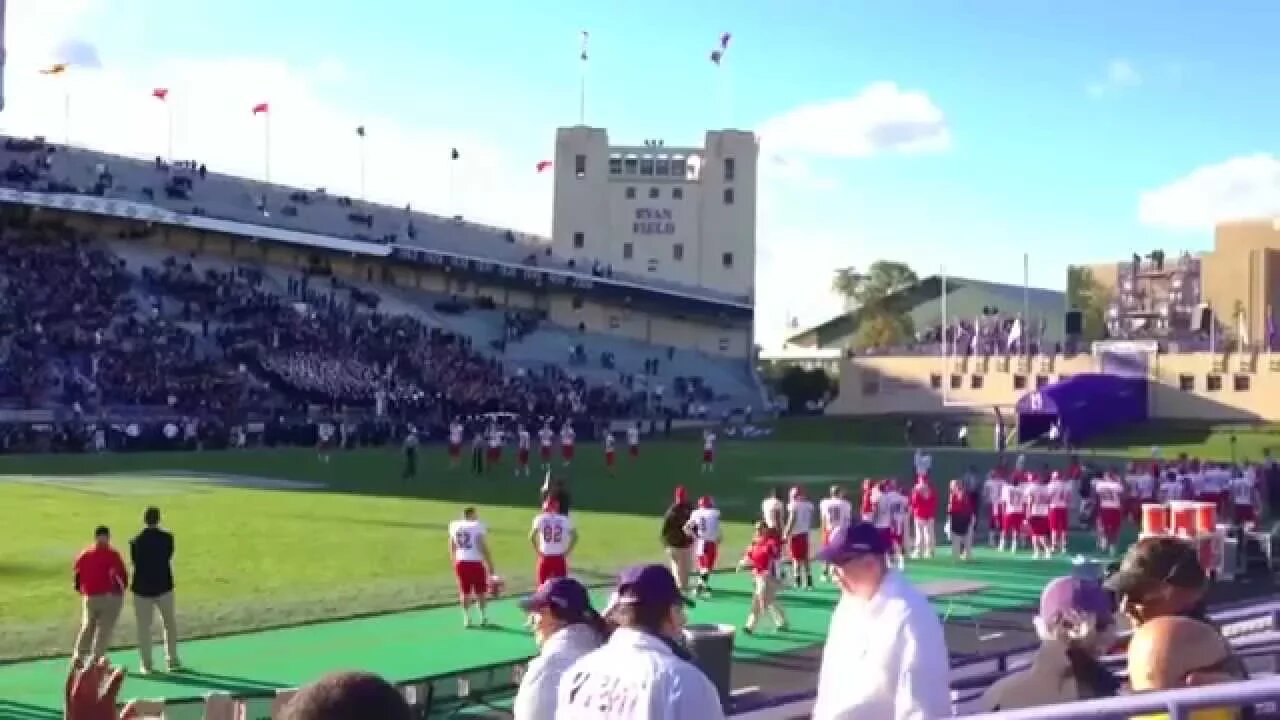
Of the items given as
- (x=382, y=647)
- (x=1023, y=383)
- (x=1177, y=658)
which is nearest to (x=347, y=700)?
(x=1177, y=658)

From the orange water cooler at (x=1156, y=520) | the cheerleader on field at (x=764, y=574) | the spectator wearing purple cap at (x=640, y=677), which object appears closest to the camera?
the spectator wearing purple cap at (x=640, y=677)

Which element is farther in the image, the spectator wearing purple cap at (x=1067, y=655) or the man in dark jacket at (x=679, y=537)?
the man in dark jacket at (x=679, y=537)

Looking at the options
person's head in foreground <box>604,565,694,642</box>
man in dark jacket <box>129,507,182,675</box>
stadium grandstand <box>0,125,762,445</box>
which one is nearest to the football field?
man in dark jacket <box>129,507,182,675</box>

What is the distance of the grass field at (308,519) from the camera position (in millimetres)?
19031

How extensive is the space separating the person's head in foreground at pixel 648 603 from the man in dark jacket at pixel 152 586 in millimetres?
11237

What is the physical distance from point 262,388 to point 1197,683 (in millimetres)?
57522

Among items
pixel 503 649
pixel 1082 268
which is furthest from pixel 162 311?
pixel 1082 268

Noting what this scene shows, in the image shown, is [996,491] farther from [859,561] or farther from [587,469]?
[859,561]

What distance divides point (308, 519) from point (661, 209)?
6748 centimetres

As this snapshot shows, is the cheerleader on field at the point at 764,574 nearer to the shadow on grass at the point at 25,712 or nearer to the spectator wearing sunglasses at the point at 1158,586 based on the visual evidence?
the shadow on grass at the point at 25,712

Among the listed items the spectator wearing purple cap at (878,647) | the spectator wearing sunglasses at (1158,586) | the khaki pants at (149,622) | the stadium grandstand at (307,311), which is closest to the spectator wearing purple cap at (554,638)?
the spectator wearing purple cap at (878,647)

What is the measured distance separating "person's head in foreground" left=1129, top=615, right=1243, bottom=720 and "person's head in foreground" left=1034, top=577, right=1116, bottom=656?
0.39m

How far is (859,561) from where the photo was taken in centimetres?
555

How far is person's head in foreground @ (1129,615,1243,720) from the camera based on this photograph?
4.35 meters
